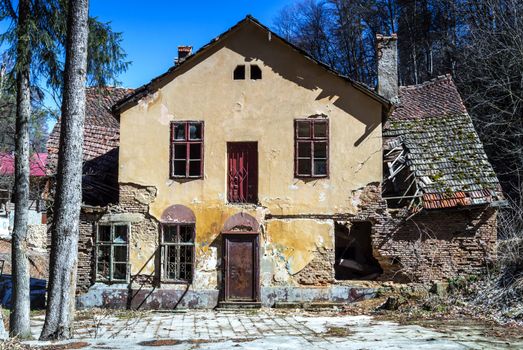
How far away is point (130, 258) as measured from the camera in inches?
687

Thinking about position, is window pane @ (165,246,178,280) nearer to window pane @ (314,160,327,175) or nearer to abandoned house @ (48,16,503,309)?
abandoned house @ (48,16,503,309)

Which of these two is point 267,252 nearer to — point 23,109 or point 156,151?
point 156,151

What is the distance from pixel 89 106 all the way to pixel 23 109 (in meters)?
11.8

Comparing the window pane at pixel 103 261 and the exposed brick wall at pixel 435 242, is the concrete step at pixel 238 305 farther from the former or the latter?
the exposed brick wall at pixel 435 242

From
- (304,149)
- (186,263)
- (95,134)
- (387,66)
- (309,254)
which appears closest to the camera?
(309,254)

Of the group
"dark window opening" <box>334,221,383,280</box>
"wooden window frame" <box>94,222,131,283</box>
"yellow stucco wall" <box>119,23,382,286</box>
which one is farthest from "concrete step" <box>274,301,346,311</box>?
"wooden window frame" <box>94,222,131,283</box>

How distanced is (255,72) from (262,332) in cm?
865

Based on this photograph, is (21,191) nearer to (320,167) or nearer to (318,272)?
(318,272)

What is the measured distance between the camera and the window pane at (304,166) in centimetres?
1777

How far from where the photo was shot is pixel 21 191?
12.1 meters

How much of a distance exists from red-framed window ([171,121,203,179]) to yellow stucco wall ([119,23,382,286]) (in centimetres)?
21

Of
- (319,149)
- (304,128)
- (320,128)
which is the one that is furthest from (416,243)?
(304,128)

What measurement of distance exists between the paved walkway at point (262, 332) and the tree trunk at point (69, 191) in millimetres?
600

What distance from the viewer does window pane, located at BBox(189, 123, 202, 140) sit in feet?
58.7
